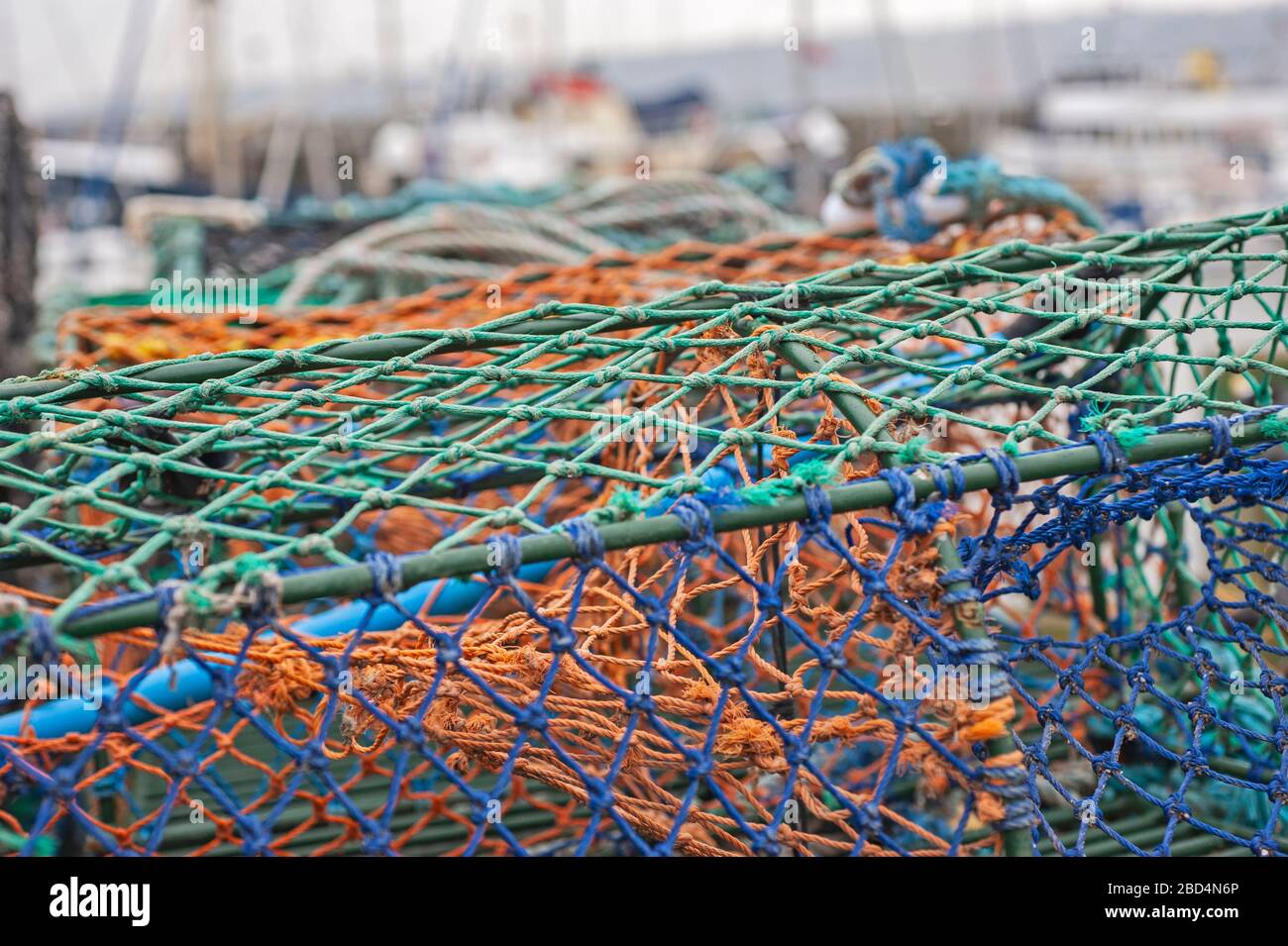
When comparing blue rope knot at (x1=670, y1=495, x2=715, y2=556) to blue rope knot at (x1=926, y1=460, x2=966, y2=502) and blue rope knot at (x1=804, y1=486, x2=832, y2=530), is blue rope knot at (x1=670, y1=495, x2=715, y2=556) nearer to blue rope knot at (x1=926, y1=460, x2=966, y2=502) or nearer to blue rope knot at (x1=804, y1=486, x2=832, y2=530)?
blue rope knot at (x1=804, y1=486, x2=832, y2=530)

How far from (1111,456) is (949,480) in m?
0.26

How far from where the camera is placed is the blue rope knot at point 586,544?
147 cm

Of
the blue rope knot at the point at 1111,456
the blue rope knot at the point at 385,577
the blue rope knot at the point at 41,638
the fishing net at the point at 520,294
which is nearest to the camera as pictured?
the blue rope knot at the point at 41,638

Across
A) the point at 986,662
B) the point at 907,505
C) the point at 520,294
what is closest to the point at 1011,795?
A: the point at 986,662

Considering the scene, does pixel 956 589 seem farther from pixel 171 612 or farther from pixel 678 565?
pixel 171 612

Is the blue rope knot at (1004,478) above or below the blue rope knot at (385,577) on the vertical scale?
above

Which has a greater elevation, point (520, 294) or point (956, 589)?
point (520, 294)

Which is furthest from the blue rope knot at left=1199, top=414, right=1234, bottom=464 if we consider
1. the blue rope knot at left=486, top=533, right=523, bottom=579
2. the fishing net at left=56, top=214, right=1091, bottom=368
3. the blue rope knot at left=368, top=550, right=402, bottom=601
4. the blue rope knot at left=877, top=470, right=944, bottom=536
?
the fishing net at left=56, top=214, right=1091, bottom=368

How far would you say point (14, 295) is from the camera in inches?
146

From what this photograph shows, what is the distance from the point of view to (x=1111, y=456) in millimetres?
1635

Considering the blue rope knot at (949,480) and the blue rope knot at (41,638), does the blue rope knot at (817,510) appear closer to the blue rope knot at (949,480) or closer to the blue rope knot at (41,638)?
the blue rope knot at (949,480)

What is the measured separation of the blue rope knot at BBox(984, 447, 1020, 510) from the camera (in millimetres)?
1567

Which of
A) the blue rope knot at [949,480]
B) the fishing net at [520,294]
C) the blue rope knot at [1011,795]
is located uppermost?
the fishing net at [520,294]

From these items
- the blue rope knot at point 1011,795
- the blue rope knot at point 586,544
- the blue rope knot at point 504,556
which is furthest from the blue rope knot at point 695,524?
the blue rope knot at point 1011,795
